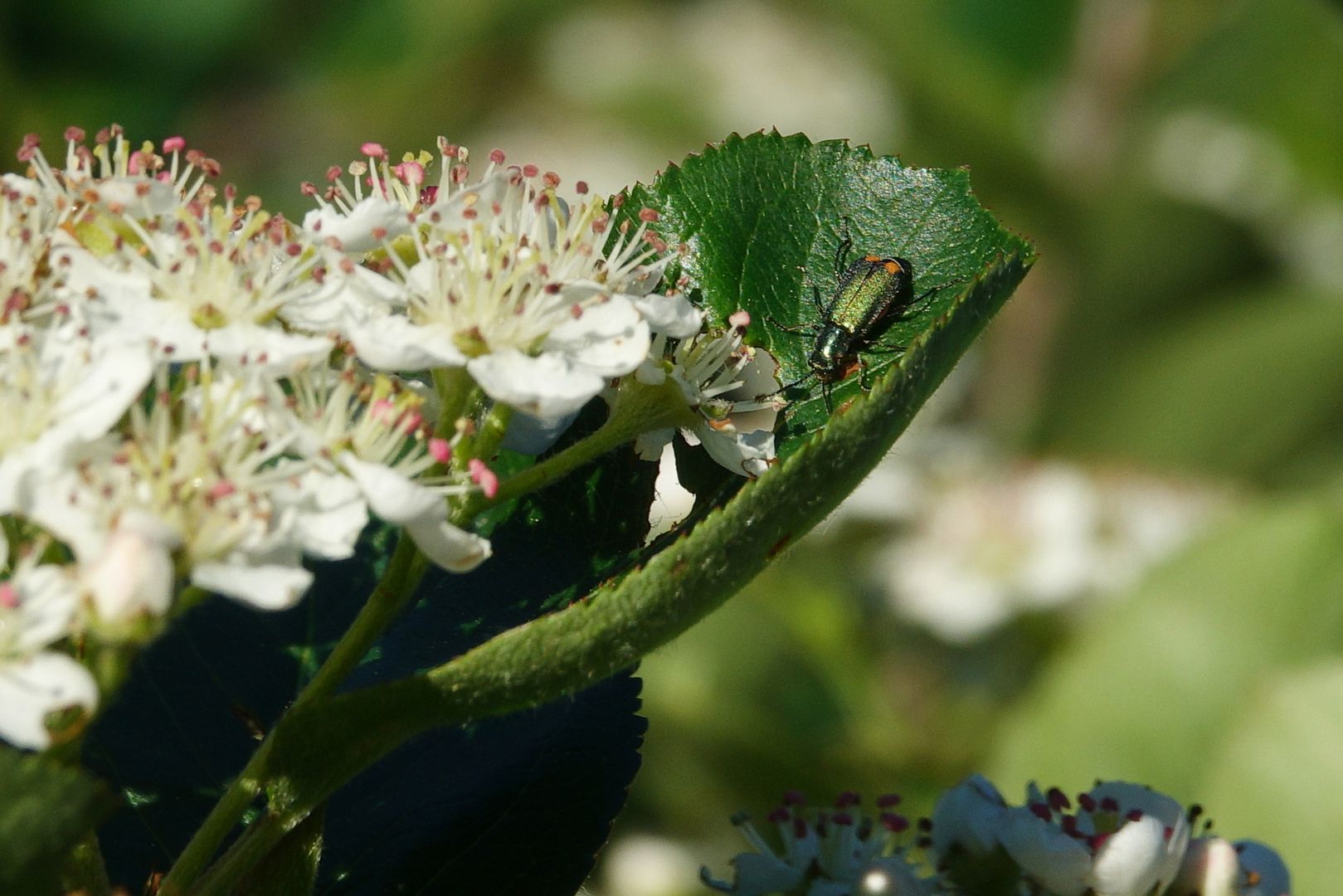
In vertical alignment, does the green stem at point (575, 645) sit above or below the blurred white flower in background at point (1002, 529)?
above

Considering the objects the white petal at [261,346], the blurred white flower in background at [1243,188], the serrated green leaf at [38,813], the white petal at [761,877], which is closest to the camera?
the serrated green leaf at [38,813]

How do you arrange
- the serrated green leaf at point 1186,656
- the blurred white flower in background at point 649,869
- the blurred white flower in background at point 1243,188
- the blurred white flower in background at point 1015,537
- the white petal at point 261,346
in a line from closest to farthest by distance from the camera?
the white petal at point 261,346
the serrated green leaf at point 1186,656
the blurred white flower in background at point 649,869
the blurred white flower in background at point 1015,537
the blurred white flower in background at point 1243,188

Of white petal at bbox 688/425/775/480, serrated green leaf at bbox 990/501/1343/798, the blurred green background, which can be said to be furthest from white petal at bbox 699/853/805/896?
serrated green leaf at bbox 990/501/1343/798

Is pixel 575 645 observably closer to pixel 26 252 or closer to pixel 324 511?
pixel 324 511

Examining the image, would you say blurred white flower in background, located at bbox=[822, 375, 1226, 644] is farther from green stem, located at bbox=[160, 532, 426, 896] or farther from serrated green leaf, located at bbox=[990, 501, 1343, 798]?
green stem, located at bbox=[160, 532, 426, 896]

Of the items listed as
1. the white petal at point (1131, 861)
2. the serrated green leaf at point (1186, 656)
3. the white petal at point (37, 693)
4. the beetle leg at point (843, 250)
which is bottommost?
the serrated green leaf at point (1186, 656)

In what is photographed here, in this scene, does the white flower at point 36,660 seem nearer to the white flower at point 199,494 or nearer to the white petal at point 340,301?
the white flower at point 199,494

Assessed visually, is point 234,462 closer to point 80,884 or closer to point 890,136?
point 80,884

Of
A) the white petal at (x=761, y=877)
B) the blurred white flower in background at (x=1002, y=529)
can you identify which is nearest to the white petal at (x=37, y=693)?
the white petal at (x=761, y=877)
